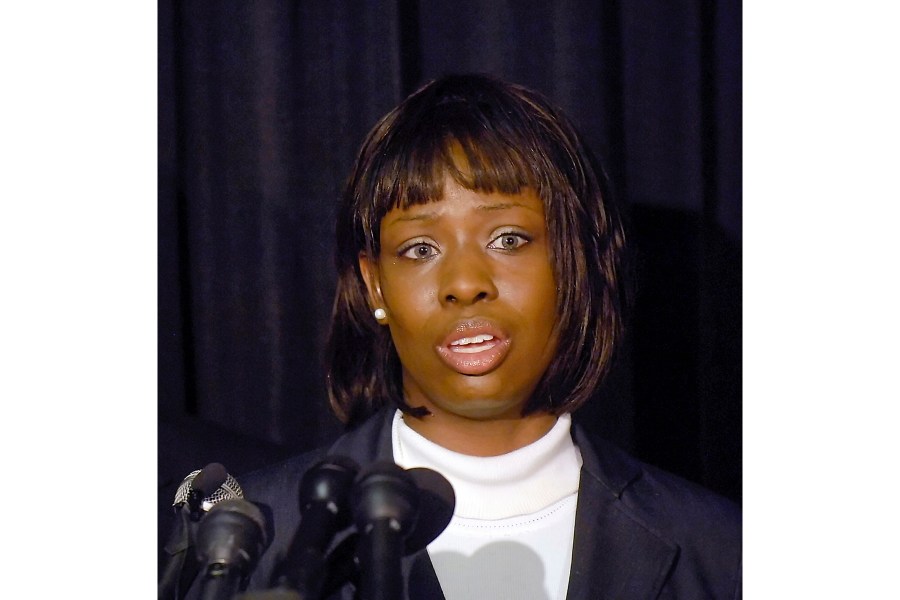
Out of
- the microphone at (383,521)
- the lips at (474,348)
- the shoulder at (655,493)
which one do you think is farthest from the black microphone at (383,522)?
the shoulder at (655,493)

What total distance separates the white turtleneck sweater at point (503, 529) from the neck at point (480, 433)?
12mm

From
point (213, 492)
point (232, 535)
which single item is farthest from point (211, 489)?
point (232, 535)

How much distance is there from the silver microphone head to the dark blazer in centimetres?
2

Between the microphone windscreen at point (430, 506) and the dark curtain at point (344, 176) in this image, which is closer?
the microphone windscreen at point (430, 506)

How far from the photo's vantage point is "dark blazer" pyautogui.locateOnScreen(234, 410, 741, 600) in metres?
2.14

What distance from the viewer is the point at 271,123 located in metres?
2.31

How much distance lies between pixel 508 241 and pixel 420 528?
522 mm

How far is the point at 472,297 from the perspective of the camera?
6.89ft

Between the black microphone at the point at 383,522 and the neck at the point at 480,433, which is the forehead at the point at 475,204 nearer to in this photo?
the neck at the point at 480,433

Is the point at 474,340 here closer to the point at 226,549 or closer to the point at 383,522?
the point at 383,522

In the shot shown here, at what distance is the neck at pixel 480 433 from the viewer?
217 centimetres

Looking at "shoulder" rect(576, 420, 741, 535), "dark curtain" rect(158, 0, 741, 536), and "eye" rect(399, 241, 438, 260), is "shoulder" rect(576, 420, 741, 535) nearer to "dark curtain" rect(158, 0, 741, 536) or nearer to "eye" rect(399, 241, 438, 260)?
"dark curtain" rect(158, 0, 741, 536)
